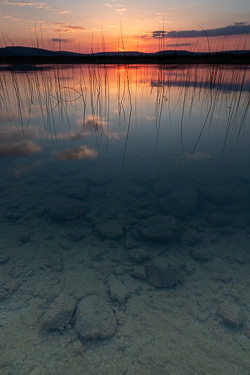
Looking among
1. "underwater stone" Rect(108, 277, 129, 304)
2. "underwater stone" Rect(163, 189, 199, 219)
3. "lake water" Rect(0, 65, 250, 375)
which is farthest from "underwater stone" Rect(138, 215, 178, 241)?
"underwater stone" Rect(108, 277, 129, 304)

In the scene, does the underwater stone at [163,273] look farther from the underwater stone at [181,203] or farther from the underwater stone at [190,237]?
the underwater stone at [181,203]

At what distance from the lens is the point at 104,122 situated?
573cm

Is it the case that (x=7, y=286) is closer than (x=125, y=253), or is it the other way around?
(x=7, y=286)

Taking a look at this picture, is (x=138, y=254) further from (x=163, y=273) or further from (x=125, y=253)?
(x=163, y=273)

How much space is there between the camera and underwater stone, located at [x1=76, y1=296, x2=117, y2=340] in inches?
59.6

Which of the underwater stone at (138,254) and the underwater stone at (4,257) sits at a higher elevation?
the underwater stone at (4,257)

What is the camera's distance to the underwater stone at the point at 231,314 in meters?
1.58

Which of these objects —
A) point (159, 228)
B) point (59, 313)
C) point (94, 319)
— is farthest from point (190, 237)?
point (59, 313)

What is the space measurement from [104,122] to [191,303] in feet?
16.0

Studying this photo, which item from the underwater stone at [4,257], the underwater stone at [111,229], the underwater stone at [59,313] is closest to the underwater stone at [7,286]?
the underwater stone at [4,257]

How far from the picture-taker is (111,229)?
248cm

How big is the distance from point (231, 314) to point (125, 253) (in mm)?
1035

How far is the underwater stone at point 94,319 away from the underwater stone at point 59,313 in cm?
6

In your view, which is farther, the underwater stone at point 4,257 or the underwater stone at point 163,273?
the underwater stone at point 4,257
